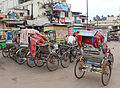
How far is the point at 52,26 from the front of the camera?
35.4 ft

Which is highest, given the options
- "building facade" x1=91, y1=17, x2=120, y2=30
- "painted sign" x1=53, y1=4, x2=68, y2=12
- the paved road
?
"painted sign" x1=53, y1=4, x2=68, y2=12

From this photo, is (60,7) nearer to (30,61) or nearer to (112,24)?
(30,61)

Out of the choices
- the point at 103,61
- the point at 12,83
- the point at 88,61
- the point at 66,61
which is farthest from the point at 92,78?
the point at 12,83

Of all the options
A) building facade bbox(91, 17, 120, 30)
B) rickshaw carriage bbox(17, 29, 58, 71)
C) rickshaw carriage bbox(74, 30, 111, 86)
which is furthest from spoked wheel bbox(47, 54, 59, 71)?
building facade bbox(91, 17, 120, 30)

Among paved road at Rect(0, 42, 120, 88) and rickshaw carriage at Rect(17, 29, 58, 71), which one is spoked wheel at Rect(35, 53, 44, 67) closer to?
rickshaw carriage at Rect(17, 29, 58, 71)

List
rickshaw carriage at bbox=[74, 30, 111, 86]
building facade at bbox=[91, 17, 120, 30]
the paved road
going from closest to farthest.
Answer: rickshaw carriage at bbox=[74, 30, 111, 86], the paved road, building facade at bbox=[91, 17, 120, 30]

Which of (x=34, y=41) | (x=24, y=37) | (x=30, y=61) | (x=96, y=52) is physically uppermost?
(x=24, y=37)

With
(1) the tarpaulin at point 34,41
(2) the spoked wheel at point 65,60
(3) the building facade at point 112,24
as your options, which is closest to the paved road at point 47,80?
(2) the spoked wheel at point 65,60

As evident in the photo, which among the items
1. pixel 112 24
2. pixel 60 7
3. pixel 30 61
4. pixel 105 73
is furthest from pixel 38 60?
pixel 112 24

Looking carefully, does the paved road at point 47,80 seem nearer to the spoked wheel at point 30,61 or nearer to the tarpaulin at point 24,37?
the spoked wheel at point 30,61

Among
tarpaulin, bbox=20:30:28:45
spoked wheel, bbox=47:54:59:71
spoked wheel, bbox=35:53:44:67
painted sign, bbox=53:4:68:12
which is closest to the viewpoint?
spoked wheel, bbox=47:54:59:71

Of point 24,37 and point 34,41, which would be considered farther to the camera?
point 24,37

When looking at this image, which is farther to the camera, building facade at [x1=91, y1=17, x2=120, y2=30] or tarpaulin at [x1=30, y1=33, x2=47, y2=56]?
building facade at [x1=91, y1=17, x2=120, y2=30]

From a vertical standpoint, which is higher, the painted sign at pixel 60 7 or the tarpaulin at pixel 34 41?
the painted sign at pixel 60 7
